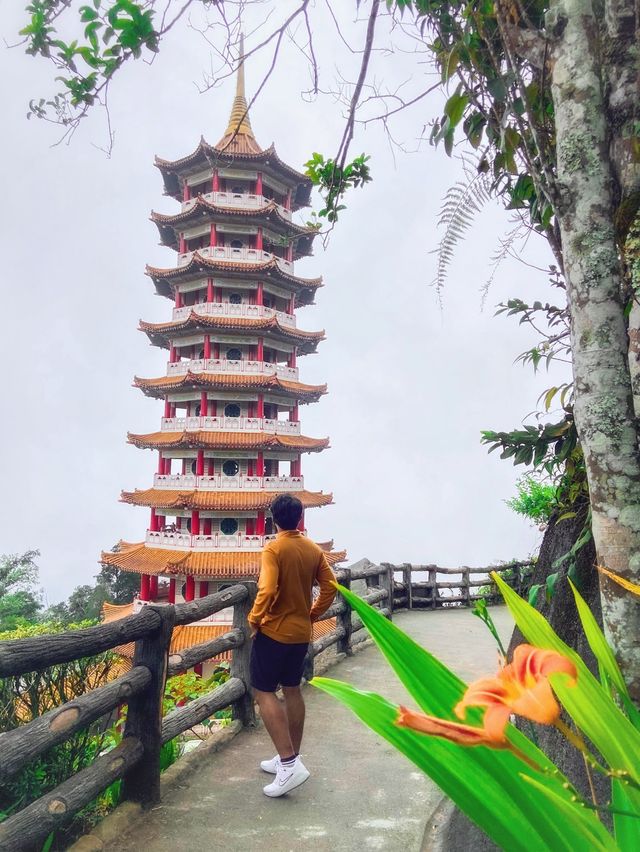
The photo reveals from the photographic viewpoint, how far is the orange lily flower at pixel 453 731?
50 centimetres

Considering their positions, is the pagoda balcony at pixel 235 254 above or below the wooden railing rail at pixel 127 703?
above

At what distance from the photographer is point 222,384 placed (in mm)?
16812

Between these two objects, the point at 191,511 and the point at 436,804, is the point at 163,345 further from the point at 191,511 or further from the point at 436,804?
the point at 436,804

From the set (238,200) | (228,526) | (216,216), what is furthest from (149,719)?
(238,200)

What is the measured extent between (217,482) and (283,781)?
14.4m

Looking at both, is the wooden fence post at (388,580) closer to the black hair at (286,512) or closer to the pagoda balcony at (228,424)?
the black hair at (286,512)

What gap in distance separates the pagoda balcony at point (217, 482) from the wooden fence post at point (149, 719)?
14218mm

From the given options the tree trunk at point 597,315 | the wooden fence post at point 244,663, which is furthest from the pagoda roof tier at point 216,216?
the tree trunk at point 597,315

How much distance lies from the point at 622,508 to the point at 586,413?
0.21 metres

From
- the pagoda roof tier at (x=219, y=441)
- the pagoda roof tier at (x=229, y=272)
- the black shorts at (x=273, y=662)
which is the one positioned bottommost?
the black shorts at (x=273, y=662)

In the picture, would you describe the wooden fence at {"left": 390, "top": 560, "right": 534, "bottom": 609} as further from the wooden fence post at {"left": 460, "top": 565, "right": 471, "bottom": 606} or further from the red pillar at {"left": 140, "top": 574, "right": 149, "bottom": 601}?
the red pillar at {"left": 140, "top": 574, "right": 149, "bottom": 601}

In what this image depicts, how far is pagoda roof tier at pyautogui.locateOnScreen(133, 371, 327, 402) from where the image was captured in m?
16.8

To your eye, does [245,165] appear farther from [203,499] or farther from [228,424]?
[203,499]


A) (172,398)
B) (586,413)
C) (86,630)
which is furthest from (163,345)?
(586,413)
